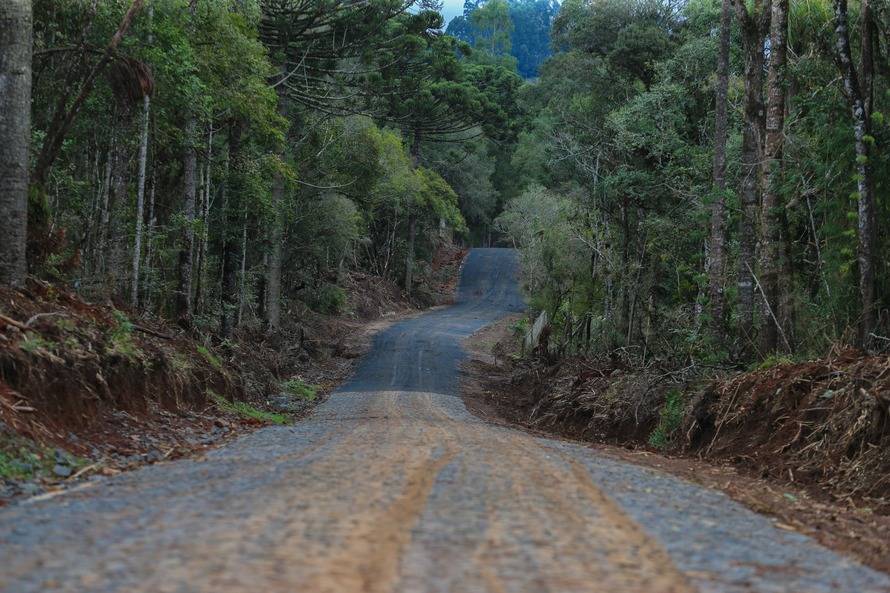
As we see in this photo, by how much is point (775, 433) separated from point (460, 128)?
127ft

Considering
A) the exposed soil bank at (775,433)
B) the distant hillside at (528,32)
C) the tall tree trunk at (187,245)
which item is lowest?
the exposed soil bank at (775,433)

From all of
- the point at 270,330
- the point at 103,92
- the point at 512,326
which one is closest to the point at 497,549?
the point at 103,92

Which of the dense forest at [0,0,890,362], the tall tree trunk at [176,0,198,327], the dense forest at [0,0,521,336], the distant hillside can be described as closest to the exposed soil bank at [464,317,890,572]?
the dense forest at [0,0,890,362]

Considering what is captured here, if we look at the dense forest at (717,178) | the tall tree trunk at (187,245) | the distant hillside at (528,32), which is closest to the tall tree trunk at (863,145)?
the dense forest at (717,178)

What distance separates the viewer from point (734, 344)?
15883mm

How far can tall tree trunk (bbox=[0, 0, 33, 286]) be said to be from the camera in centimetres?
1144

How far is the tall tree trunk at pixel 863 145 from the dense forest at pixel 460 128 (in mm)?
43

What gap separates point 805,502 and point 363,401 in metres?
14.3

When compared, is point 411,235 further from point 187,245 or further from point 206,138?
point 187,245

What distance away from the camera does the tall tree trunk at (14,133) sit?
37.5ft

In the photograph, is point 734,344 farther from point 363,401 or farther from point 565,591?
point 565,591

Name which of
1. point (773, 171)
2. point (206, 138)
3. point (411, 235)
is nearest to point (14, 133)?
point (206, 138)

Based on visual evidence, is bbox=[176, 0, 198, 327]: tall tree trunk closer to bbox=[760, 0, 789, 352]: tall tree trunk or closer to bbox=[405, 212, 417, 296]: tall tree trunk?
bbox=[760, 0, 789, 352]: tall tree trunk

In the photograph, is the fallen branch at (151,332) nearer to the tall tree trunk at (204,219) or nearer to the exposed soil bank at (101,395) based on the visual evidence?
the exposed soil bank at (101,395)
